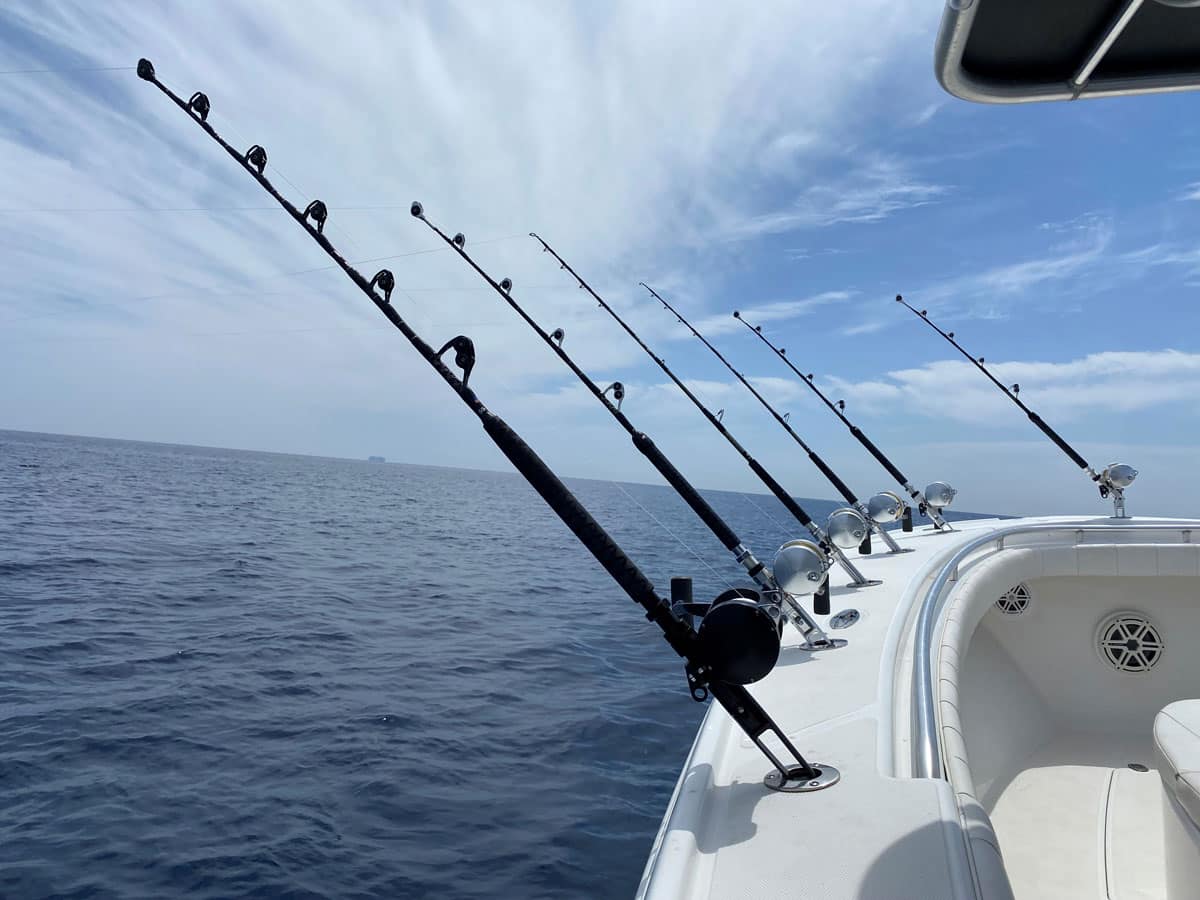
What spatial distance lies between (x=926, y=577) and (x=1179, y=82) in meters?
3.25

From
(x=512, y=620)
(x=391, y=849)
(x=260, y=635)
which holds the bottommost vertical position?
(x=391, y=849)

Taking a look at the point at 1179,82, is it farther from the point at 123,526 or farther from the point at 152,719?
the point at 123,526

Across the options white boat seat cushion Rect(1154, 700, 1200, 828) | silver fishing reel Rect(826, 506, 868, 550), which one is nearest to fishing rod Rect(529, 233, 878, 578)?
silver fishing reel Rect(826, 506, 868, 550)

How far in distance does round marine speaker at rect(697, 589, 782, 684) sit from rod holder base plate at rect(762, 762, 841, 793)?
0.27 metres

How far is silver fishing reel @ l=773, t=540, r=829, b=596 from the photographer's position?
3.15 metres

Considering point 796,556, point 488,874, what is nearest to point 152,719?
point 488,874

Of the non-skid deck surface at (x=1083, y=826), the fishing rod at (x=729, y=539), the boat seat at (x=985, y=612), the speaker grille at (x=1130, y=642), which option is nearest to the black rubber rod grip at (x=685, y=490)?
the fishing rod at (x=729, y=539)

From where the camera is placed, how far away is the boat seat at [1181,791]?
85.6 inches

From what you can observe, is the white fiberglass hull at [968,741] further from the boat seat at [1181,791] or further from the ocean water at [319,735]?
the ocean water at [319,735]

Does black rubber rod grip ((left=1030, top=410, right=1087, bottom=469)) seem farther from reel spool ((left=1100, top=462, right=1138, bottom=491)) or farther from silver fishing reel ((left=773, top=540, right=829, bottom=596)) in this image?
silver fishing reel ((left=773, top=540, right=829, bottom=596))

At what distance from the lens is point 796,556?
320cm

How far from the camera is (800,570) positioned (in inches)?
125

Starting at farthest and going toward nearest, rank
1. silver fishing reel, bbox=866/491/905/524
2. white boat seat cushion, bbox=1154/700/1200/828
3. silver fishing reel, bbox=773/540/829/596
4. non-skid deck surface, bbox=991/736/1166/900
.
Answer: silver fishing reel, bbox=866/491/905/524 < non-skid deck surface, bbox=991/736/1166/900 < silver fishing reel, bbox=773/540/829/596 < white boat seat cushion, bbox=1154/700/1200/828

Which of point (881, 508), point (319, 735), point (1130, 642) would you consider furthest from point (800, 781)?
point (881, 508)
